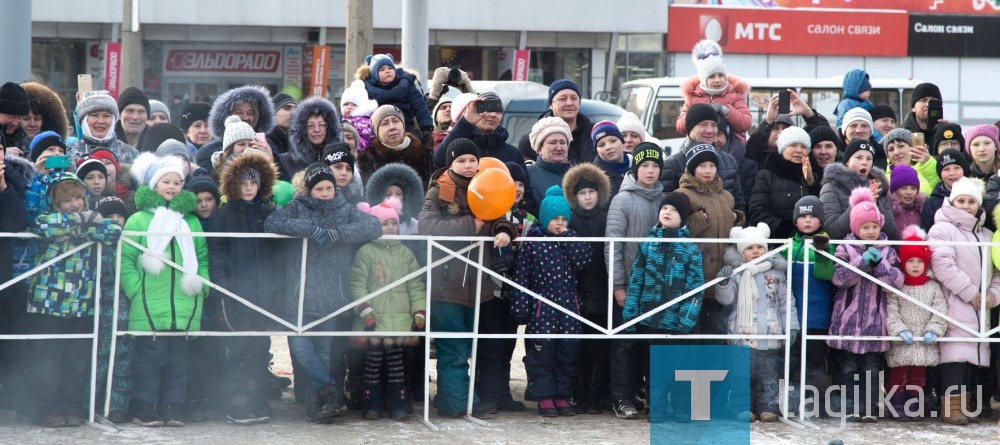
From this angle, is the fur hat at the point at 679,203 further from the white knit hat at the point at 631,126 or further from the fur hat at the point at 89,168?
the fur hat at the point at 89,168

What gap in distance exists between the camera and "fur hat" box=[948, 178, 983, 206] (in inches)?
283

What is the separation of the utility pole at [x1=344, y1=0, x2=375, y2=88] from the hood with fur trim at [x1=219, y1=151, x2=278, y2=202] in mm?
6192

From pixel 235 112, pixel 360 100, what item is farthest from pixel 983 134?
pixel 235 112

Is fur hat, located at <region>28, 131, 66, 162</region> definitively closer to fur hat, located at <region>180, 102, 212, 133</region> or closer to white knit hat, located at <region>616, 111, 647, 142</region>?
fur hat, located at <region>180, 102, 212, 133</region>

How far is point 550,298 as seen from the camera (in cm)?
698

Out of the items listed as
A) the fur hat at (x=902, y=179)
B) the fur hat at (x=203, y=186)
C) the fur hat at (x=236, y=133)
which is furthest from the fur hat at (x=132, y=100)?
the fur hat at (x=902, y=179)

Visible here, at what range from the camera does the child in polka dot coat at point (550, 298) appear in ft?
22.9

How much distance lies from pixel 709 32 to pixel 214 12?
11.4m

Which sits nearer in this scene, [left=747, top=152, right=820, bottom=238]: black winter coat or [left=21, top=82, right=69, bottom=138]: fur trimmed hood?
[left=747, top=152, right=820, bottom=238]: black winter coat

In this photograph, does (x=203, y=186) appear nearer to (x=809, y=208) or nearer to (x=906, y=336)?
(x=809, y=208)

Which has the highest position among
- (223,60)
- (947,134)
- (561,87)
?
(223,60)

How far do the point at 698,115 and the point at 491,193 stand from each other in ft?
6.37


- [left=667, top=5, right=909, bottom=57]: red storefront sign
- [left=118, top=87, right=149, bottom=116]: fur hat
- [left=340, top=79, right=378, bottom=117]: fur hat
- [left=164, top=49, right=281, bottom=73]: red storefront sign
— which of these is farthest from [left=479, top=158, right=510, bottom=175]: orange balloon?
[left=667, top=5, right=909, bottom=57]: red storefront sign

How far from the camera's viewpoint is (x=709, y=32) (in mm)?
28719
